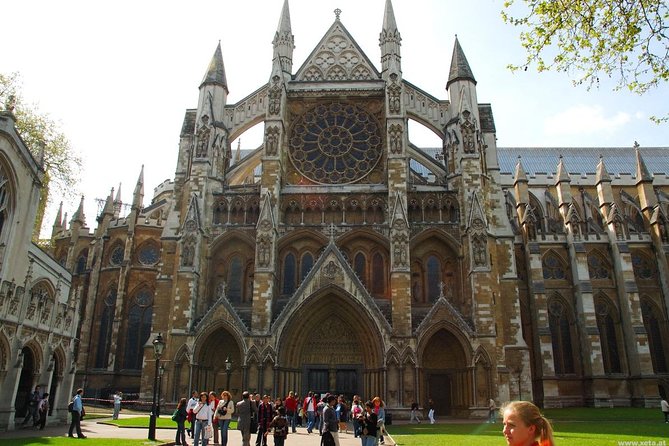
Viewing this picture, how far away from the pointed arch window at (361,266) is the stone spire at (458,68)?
11.9m

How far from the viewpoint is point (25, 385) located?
60.6ft

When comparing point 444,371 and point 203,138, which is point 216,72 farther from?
point 444,371

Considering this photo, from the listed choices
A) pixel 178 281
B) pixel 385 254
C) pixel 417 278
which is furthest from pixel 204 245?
pixel 417 278

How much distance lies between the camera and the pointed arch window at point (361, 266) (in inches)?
1109

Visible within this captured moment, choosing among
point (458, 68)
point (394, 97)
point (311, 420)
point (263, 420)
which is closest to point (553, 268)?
point (458, 68)

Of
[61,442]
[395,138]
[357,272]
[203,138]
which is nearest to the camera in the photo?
[61,442]

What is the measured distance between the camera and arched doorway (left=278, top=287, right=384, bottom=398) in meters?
25.8

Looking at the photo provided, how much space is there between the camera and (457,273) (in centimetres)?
2762

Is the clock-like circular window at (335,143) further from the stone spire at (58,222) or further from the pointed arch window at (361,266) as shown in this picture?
the stone spire at (58,222)

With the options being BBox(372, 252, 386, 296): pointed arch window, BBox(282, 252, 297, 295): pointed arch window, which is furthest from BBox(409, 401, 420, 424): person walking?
BBox(282, 252, 297, 295): pointed arch window

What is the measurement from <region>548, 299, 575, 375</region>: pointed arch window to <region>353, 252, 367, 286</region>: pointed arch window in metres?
17.1

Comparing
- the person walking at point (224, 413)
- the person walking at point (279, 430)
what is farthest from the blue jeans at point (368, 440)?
the person walking at point (224, 413)

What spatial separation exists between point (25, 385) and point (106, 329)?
19745mm

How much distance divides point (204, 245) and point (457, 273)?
13415 mm
